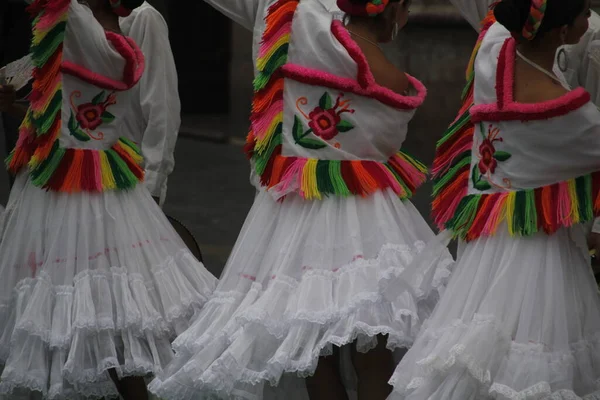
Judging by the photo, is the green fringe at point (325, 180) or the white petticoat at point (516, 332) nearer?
the white petticoat at point (516, 332)

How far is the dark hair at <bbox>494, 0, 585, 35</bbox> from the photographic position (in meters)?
4.25

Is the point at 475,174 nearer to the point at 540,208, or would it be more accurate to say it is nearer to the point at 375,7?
the point at 540,208

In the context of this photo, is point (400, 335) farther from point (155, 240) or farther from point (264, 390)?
point (155, 240)

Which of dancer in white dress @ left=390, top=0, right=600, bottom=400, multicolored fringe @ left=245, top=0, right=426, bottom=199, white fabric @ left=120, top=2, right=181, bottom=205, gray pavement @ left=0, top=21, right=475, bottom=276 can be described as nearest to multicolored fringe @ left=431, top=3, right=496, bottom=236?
dancer in white dress @ left=390, top=0, right=600, bottom=400

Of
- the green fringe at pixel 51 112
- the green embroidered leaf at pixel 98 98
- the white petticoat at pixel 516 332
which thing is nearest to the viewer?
the white petticoat at pixel 516 332

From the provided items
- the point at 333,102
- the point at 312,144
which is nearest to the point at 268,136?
the point at 312,144

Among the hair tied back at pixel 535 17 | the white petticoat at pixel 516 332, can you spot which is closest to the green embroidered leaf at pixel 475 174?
the white petticoat at pixel 516 332

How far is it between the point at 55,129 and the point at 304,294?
4.80ft

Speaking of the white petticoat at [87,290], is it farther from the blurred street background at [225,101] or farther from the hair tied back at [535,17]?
the blurred street background at [225,101]

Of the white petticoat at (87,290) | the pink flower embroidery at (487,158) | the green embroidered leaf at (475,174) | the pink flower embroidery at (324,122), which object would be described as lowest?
the white petticoat at (87,290)

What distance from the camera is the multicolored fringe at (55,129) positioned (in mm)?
5504

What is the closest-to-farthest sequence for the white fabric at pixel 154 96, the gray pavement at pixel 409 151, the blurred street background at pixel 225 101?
1. the white fabric at pixel 154 96
2. the gray pavement at pixel 409 151
3. the blurred street background at pixel 225 101

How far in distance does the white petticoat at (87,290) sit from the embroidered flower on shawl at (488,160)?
1.62 m

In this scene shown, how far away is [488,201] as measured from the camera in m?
4.42
